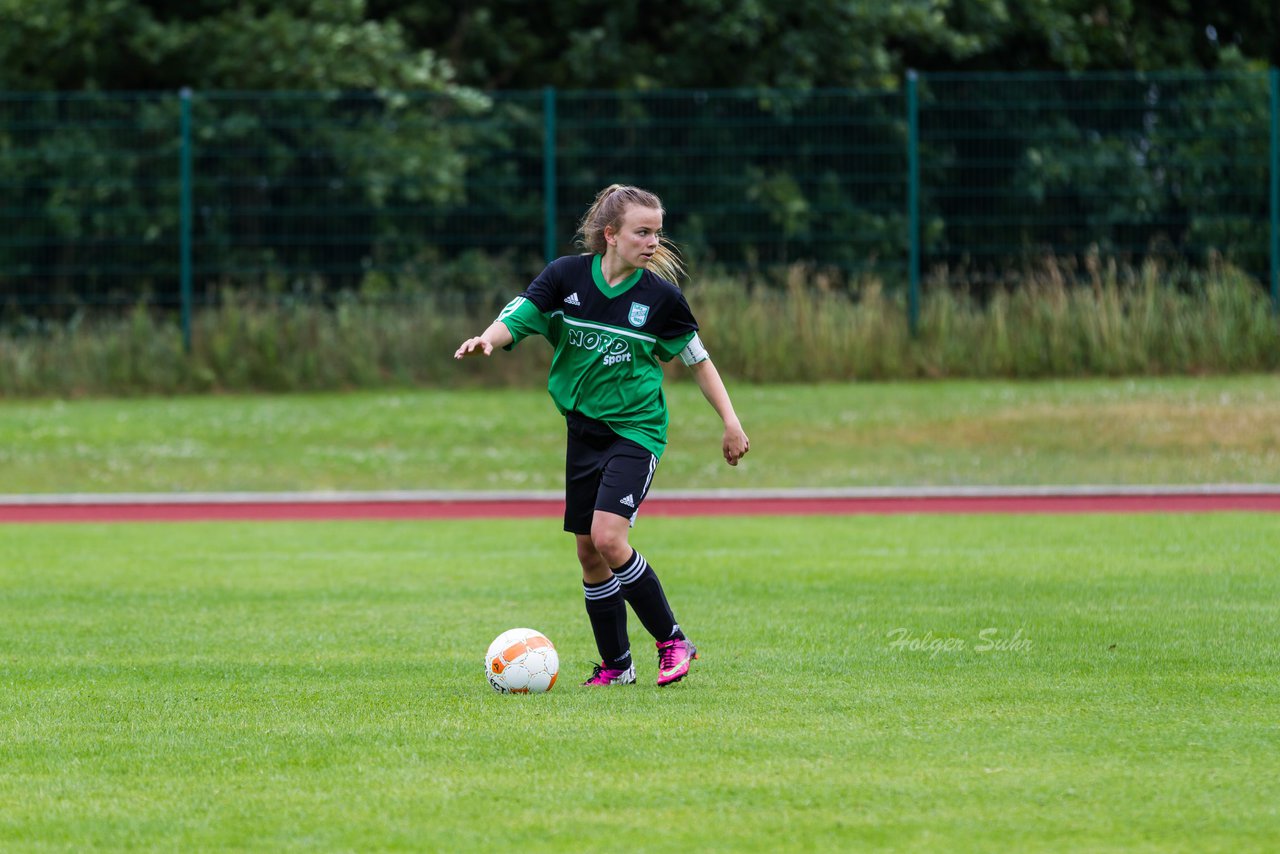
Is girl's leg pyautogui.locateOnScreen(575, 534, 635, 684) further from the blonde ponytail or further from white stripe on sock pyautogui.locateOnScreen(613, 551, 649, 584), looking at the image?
the blonde ponytail

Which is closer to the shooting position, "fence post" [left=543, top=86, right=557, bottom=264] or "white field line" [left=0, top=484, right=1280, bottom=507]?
"white field line" [left=0, top=484, right=1280, bottom=507]

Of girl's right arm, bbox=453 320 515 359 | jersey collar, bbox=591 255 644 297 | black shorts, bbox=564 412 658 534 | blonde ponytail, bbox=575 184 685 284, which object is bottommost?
black shorts, bbox=564 412 658 534

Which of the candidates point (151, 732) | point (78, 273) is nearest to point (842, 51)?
point (78, 273)

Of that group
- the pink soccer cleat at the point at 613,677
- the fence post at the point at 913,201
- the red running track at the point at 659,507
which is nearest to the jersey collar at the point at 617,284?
the pink soccer cleat at the point at 613,677

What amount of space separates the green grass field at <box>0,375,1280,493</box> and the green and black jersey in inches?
343

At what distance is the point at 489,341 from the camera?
6949 mm

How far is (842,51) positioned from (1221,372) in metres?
7.42

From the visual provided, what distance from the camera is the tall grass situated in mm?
21141

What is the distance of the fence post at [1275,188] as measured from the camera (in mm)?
21241

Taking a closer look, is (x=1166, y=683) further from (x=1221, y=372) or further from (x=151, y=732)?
(x=1221, y=372)

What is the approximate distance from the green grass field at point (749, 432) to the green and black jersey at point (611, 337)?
8708mm

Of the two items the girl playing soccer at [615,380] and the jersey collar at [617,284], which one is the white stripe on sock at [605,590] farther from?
the jersey collar at [617,284]

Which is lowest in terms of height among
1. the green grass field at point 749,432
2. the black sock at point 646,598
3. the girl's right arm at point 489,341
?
the green grass field at point 749,432

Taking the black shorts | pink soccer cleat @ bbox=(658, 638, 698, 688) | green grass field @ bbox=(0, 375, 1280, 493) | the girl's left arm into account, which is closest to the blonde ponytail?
the girl's left arm
